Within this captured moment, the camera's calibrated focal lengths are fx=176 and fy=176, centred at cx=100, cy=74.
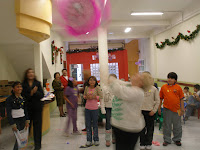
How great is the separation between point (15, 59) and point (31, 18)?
2.64 metres

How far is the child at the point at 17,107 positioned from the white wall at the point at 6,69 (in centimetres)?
268

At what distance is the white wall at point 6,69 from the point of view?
4.87 meters

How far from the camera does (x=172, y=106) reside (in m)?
3.06

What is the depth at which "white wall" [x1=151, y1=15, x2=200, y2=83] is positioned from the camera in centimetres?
623

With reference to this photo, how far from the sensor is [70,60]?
1143 cm

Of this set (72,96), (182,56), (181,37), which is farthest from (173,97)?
(182,56)

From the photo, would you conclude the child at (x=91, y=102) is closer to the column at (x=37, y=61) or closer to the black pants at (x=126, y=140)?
the black pants at (x=126, y=140)

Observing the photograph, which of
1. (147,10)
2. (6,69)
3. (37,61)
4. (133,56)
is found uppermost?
(147,10)

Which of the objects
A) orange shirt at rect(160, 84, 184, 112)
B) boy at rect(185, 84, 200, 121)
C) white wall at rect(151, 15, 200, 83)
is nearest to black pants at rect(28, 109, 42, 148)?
orange shirt at rect(160, 84, 184, 112)

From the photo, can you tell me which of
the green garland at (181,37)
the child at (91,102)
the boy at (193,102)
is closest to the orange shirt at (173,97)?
the child at (91,102)

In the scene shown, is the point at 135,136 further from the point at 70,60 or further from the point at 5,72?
the point at 70,60

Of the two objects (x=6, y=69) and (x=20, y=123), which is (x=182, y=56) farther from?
(x=20, y=123)

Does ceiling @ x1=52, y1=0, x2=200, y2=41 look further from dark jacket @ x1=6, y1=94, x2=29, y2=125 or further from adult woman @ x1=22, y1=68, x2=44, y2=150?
dark jacket @ x1=6, y1=94, x2=29, y2=125

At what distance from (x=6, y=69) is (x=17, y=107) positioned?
2.97 m
